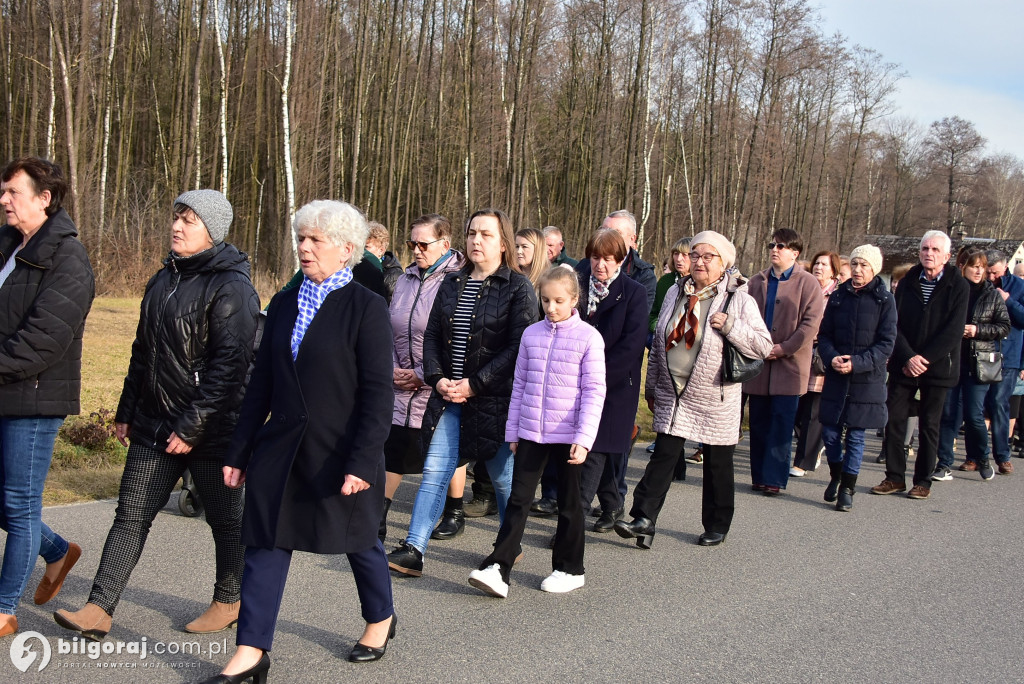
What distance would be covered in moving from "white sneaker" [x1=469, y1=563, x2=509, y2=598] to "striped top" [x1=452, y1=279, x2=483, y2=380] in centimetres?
122

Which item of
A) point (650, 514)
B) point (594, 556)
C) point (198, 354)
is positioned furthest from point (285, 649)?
point (650, 514)

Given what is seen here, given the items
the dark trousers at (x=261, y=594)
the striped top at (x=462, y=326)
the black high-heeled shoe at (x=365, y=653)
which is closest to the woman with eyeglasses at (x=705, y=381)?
the striped top at (x=462, y=326)

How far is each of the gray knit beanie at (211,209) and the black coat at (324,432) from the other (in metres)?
0.77

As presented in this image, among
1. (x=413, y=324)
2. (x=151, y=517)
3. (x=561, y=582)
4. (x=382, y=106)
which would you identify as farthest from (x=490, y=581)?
(x=382, y=106)

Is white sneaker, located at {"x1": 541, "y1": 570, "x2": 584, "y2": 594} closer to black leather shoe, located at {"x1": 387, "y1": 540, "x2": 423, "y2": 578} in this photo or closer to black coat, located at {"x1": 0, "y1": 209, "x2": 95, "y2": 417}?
black leather shoe, located at {"x1": 387, "y1": 540, "x2": 423, "y2": 578}

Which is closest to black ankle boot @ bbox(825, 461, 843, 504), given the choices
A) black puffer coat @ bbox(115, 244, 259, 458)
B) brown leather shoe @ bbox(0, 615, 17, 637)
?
black puffer coat @ bbox(115, 244, 259, 458)

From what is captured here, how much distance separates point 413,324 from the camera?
6.23m

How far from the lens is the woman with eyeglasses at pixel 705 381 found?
6352 mm

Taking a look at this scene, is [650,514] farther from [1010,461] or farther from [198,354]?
[1010,461]

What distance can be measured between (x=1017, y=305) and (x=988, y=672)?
7.01 metres

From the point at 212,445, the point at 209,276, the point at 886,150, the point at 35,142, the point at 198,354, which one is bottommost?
the point at 212,445

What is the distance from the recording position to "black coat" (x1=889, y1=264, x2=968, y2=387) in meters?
8.27

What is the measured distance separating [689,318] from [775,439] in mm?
2332

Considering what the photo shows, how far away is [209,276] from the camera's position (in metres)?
4.36
